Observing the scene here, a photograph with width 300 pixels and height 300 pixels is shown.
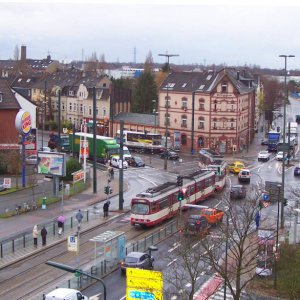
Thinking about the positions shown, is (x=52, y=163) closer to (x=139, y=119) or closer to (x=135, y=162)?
(x=135, y=162)

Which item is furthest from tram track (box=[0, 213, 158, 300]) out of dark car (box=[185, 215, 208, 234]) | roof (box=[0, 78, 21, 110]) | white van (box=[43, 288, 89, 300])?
roof (box=[0, 78, 21, 110])

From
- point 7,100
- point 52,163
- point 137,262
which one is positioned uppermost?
point 7,100

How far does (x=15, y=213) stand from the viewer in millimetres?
45062

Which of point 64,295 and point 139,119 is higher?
point 139,119

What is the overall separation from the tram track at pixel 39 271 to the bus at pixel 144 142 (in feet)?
143

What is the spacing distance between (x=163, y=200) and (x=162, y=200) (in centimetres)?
20

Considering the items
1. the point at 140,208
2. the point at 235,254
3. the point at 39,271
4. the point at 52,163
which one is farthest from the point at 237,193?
the point at 235,254

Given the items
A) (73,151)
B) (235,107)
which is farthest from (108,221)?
(235,107)

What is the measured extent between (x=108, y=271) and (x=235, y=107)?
56.9 m

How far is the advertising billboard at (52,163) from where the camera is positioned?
1957 inches

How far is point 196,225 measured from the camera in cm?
3784

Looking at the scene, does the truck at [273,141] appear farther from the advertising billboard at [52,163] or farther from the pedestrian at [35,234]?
the pedestrian at [35,234]

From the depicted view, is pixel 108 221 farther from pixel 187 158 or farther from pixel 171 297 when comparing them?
pixel 187 158

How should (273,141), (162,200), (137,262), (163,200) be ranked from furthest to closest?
(273,141)
(163,200)
(162,200)
(137,262)
